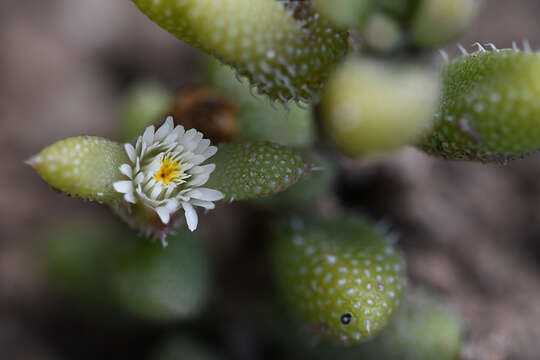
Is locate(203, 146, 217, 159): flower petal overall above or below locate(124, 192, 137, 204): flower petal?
above

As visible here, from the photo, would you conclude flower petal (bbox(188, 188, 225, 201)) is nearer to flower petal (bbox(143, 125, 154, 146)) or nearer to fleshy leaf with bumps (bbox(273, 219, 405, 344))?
flower petal (bbox(143, 125, 154, 146))

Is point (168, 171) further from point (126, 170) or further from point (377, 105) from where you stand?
point (377, 105)

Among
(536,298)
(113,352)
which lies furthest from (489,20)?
(113,352)

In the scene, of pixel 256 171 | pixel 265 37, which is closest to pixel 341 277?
pixel 256 171

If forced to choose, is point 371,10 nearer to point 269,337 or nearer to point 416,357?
point 416,357

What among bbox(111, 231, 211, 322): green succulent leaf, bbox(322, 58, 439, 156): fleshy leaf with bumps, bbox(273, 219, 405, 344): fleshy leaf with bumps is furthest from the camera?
bbox(111, 231, 211, 322): green succulent leaf

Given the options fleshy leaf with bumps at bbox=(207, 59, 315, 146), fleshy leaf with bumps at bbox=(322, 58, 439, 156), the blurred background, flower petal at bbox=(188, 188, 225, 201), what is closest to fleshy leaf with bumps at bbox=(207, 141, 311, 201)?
flower petal at bbox=(188, 188, 225, 201)

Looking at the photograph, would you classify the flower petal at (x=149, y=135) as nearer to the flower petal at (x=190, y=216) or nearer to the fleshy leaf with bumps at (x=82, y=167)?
the fleshy leaf with bumps at (x=82, y=167)
